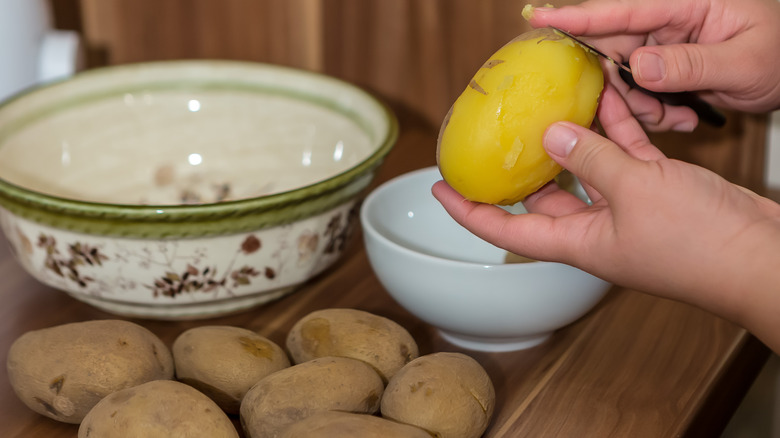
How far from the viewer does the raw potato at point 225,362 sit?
0.56 meters

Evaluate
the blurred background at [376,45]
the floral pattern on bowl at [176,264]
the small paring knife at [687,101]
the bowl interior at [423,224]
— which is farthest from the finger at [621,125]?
the blurred background at [376,45]

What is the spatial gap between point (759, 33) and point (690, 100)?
2.9 inches

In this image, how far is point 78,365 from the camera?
0.55 meters

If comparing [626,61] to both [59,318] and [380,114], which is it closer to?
[380,114]

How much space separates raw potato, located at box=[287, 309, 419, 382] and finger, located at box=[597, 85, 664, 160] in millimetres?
230

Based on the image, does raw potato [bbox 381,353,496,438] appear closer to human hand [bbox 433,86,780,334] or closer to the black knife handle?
human hand [bbox 433,86,780,334]

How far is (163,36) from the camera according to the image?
4.26ft

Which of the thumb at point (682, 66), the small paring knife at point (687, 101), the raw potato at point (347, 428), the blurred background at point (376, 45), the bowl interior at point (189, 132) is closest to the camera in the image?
the raw potato at point (347, 428)

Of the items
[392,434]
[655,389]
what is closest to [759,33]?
[655,389]

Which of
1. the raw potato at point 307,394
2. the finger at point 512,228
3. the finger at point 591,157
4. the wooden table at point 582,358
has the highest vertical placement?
the finger at point 591,157

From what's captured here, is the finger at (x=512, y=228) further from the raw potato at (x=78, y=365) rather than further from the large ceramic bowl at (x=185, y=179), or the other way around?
the raw potato at (x=78, y=365)

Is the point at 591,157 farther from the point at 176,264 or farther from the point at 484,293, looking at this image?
the point at 176,264

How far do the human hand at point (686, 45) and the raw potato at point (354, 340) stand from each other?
25cm

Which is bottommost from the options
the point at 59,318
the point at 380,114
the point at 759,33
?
the point at 59,318
